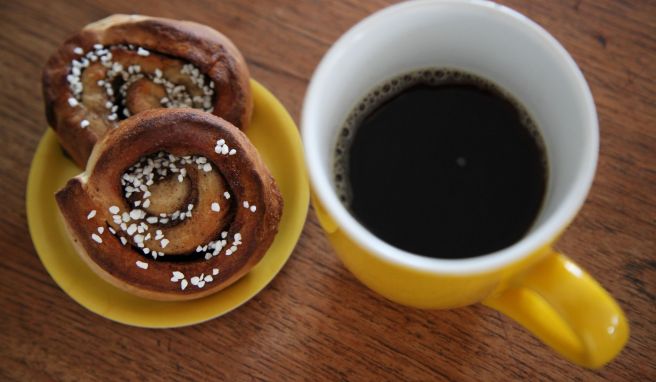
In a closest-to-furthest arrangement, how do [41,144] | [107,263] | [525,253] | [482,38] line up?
[525,253] → [482,38] → [107,263] → [41,144]

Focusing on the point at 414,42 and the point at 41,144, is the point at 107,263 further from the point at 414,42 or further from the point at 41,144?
the point at 414,42

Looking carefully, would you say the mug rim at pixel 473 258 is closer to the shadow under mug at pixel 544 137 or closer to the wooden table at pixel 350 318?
the shadow under mug at pixel 544 137

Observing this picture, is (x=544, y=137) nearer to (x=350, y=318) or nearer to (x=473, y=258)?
(x=473, y=258)

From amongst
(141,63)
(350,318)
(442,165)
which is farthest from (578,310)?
(141,63)

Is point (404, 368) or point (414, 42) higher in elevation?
point (414, 42)

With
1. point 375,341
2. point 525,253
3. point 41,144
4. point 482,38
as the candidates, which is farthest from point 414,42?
point 41,144

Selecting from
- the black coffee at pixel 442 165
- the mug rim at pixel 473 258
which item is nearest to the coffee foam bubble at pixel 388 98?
the black coffee at pixel 442 165
